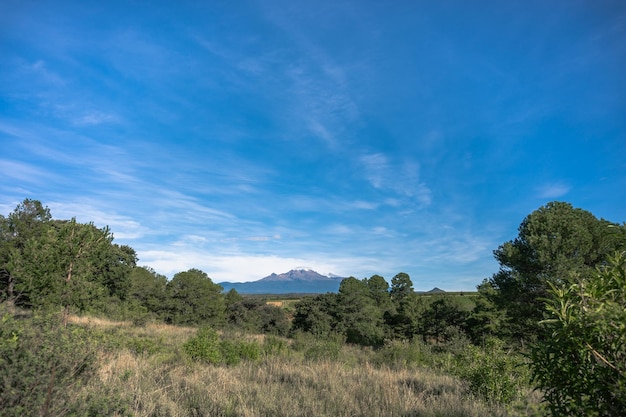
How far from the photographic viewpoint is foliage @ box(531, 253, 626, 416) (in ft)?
5.83

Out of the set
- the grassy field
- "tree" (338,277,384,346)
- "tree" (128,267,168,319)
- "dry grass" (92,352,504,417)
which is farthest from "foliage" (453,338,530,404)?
"tree" (128,267,168,319)

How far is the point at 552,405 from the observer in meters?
1.95

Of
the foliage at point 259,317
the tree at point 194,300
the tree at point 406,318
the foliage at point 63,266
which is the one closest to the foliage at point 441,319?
the tree at point 406,318

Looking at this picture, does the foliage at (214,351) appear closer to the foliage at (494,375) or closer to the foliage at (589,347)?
the foliage at (494,375)

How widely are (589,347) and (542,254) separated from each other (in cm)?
2550

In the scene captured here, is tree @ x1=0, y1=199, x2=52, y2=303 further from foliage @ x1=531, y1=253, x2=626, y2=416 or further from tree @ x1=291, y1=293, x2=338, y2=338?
foliage @ x1=531, y1=253, x2=626, y2=416

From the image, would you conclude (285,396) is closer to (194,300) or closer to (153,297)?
(194,300)

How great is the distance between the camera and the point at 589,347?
1.82m

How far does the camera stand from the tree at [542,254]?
2256 cm

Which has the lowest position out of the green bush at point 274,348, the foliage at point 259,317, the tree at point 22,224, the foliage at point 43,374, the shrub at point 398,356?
the foliage at point 259,317

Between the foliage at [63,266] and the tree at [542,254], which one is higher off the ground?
the tree at [542,254]

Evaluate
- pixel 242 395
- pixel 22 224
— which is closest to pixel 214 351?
pixel 242 395

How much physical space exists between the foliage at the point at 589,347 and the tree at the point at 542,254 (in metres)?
23.7

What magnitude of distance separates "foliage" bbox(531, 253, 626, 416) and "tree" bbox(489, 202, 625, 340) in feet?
77.9
